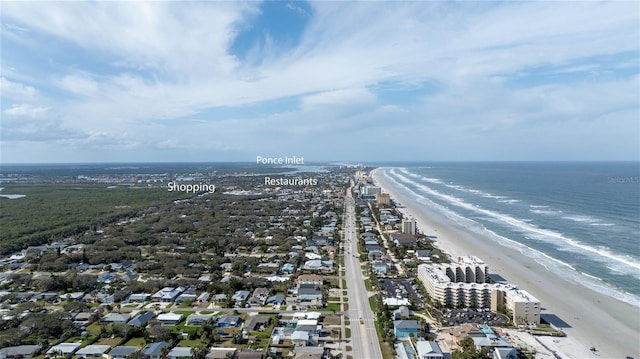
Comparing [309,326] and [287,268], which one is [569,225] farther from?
[309,326]

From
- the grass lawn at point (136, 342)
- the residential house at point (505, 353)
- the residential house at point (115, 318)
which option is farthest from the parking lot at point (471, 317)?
the residential house at point (115, 318)

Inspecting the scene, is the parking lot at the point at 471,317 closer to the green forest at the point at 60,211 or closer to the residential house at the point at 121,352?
the residential house at the point at 121,352

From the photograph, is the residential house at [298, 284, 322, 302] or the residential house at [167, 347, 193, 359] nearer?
the residential house at [167, 347, 193, 359]

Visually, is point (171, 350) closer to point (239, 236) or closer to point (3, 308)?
point (3, 308)

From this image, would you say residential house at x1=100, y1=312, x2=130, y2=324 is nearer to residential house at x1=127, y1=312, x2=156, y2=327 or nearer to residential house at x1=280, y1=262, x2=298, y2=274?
residential house at x1=127, y1=312, x2=156, y2=327

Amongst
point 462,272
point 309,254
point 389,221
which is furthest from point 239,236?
point 462,272

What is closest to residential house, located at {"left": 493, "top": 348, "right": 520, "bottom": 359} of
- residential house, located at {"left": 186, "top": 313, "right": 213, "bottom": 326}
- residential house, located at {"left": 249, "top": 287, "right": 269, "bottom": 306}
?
residential house, located at {"left": 249, "top": 287, "right": 269, "bottom": 306}
